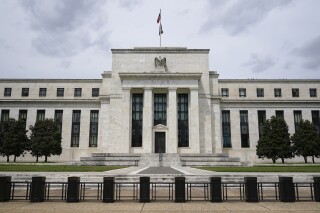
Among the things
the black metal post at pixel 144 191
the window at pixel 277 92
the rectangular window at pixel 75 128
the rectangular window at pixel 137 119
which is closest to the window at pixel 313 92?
the window at pixel 277 92

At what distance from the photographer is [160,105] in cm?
5475

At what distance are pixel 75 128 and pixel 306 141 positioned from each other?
43663mm

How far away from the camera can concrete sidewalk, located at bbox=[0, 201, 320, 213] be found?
11.4 m

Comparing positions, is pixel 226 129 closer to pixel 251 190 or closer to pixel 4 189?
pixel 251 190

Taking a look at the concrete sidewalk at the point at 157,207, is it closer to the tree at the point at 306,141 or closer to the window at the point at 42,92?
the tree at the point at 306,141

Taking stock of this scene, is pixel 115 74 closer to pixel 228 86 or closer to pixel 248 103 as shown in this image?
pixel 228 86

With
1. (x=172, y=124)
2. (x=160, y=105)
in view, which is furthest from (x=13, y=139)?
(x=172, y=124)

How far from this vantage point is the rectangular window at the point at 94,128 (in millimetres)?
58375

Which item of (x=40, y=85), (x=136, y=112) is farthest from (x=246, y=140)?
(x=40, y=85)

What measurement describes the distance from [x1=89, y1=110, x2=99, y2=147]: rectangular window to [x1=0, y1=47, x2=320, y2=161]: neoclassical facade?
0.20 metres

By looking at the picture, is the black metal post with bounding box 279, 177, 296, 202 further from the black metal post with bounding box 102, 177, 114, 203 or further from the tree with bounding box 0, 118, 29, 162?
the tree with bounding box 0, 118, 29, 162

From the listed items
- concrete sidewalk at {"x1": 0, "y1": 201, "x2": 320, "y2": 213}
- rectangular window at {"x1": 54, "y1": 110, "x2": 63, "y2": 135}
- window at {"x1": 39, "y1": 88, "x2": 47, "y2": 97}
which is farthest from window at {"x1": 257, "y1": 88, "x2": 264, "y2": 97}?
concrete sidewalk at {"x1": 0, "y1": 201, "x2": 320, "y2": 213}

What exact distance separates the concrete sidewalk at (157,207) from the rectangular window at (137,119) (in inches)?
1566

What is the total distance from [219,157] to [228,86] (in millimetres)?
21965
